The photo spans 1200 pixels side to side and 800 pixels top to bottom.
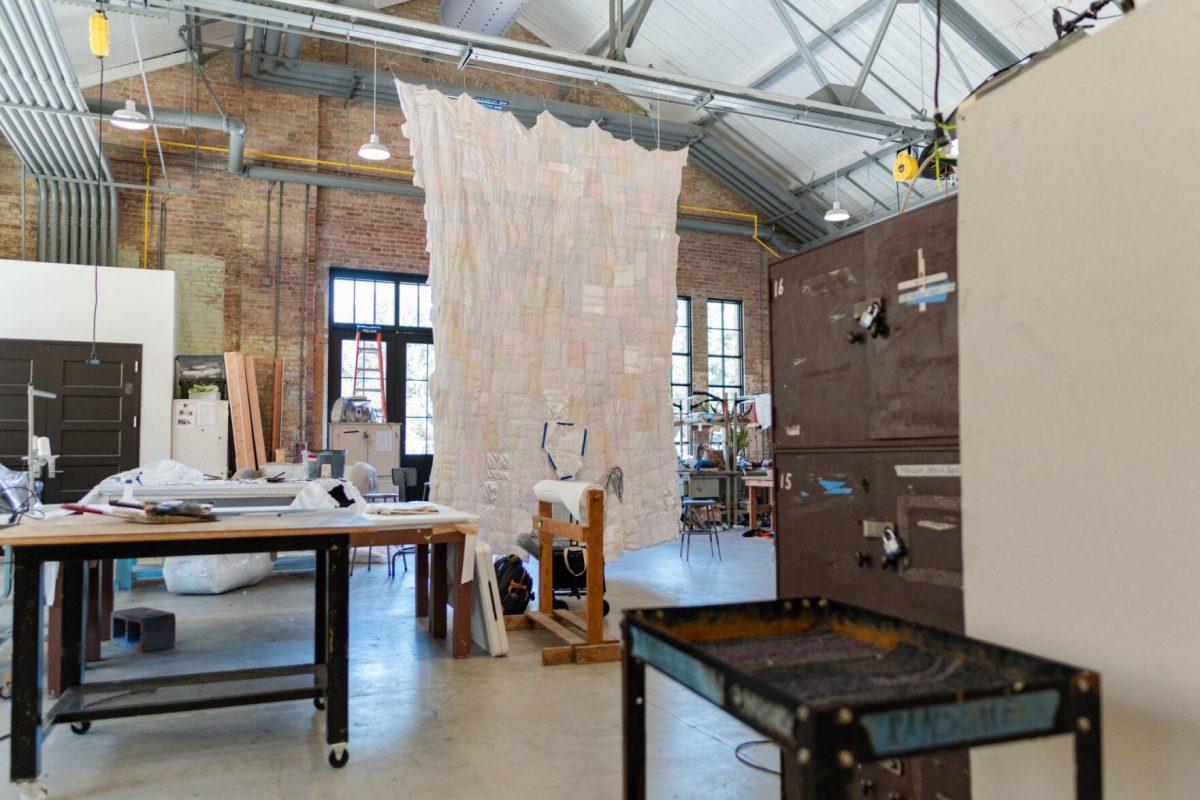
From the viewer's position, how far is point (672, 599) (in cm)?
546

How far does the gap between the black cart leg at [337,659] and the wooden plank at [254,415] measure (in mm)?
7102

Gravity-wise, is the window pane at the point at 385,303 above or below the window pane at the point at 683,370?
above

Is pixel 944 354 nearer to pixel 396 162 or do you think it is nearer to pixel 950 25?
pixel 950 25

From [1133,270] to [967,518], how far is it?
54 centimetres

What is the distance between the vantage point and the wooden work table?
2319 millimetres

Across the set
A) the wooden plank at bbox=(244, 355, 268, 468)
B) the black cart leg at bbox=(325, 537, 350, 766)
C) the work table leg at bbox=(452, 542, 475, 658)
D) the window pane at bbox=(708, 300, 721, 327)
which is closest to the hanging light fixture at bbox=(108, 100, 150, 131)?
the wooden plank at bbox=(244, 355, 268, 468)

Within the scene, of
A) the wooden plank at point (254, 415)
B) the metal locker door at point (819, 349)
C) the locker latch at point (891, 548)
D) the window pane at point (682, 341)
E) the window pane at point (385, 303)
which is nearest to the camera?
the locker latch at point (891, 548)

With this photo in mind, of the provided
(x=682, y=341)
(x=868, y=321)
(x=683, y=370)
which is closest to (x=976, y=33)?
(x=682, y=341)

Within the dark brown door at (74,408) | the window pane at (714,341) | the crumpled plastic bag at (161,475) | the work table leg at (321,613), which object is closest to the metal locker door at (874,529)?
the work table leg at (321,613)

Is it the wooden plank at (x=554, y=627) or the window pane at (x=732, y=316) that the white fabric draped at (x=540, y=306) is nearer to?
the wooden plank at (x=554, y=627)

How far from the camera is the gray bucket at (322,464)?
6469mm

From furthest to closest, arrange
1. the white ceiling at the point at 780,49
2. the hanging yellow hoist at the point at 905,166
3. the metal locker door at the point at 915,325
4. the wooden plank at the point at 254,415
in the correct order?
the wooden plank at the point at 254,415 < the white ceiling at the point at 780,49 < the hanging yellow hoist at the point at 905,166 < the metal locker door at the point at 915,325

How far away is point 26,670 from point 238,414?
23.3 feet

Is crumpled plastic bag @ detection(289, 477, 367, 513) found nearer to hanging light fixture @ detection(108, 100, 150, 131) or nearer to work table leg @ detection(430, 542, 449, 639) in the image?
work table leg @ detection(430, 542, 449, 639)
